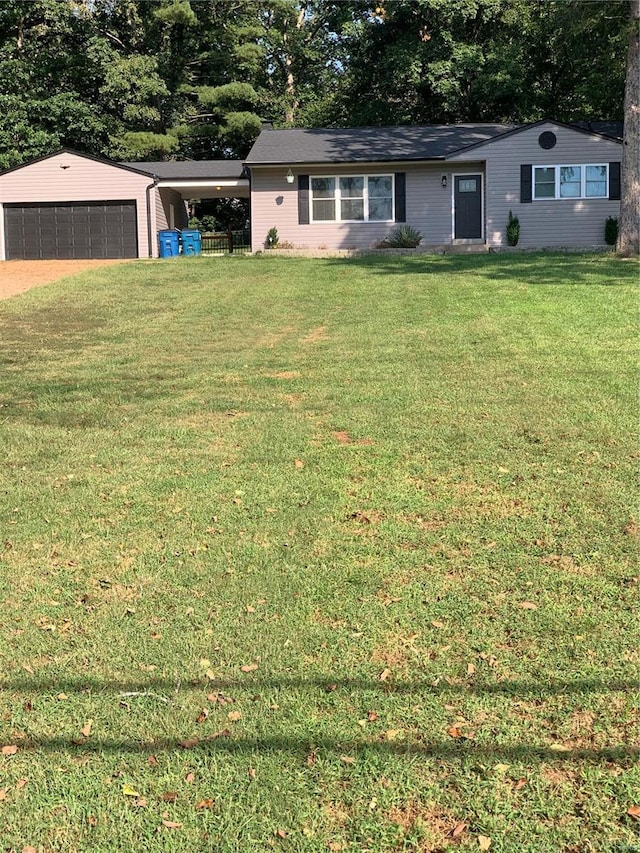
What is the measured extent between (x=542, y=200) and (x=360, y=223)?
16.1ft

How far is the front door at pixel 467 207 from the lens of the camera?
71.1ft

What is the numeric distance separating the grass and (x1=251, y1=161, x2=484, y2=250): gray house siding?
14.3 meters

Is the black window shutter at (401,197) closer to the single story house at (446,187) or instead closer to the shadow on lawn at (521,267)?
the single story house at (446,187)

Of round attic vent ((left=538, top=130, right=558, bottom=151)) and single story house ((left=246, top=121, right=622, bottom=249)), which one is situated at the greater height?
round attic vent ((left=538, top=130, right=558, bottom=151))

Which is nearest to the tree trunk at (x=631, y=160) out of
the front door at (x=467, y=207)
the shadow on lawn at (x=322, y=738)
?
the front door at (x=467, y=207)

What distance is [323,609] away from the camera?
3.59 m

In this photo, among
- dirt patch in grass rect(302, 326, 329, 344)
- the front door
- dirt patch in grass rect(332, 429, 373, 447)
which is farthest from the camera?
the front door

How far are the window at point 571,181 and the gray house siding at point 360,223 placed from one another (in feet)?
5.46

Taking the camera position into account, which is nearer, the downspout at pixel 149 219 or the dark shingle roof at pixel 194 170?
the downspout at pixel 149 219

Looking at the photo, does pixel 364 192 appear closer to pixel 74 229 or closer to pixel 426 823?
pixel 74 229

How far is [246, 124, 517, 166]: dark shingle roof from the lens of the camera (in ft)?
69.9

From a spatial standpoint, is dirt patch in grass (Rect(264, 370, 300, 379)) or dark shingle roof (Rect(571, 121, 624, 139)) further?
dark shingle roof (Rect(571, 121, 624, 139))

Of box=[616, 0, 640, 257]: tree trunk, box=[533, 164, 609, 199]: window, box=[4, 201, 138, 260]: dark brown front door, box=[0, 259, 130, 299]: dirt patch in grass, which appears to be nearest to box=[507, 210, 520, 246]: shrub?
A: box=[533, 164, 609, 199]: window

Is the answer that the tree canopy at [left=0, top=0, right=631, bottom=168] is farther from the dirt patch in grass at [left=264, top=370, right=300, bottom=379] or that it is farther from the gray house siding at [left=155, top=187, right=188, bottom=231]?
the dirt patch in grass at [left=264, top=370, right=300, bottom=379]
